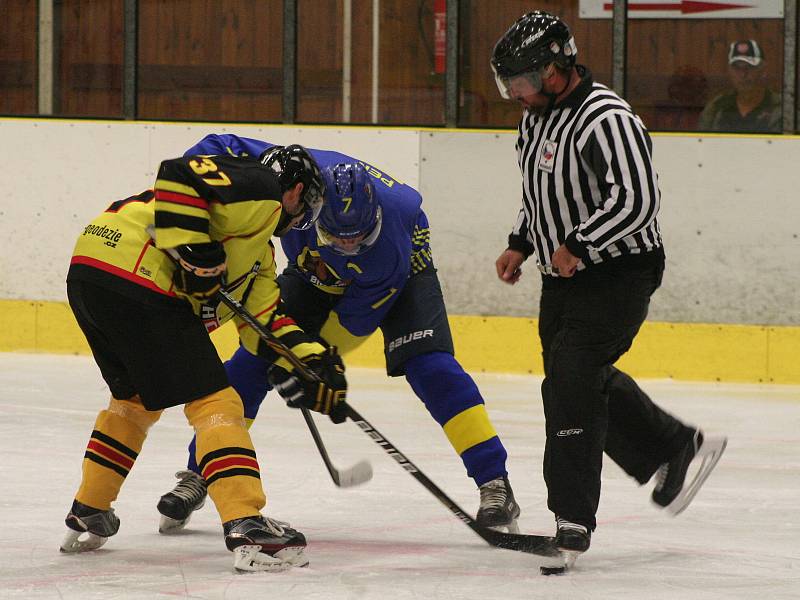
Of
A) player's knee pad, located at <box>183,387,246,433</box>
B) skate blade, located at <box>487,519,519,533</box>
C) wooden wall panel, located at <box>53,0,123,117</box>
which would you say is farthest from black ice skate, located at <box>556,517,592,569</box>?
wooden wall panel, located at <box>53,0,123,117</box>

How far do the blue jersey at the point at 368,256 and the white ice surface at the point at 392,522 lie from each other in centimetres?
50

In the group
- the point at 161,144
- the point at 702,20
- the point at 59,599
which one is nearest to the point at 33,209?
the point at 161,144

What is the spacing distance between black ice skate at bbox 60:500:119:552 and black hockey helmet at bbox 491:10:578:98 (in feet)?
3.95

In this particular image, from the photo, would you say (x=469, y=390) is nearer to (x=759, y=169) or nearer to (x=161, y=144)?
(x=759, y=169)

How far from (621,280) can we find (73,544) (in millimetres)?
1241

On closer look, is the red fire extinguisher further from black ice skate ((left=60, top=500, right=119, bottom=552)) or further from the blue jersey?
black ice skate ((left=60, top=500, right=119, bottom=552))

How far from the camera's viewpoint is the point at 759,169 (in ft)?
20.0

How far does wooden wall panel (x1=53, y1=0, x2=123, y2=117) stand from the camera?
707cm

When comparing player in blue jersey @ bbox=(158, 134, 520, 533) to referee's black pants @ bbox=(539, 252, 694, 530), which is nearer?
referee's black pants @ bbox=(539, 252, 694, 530)

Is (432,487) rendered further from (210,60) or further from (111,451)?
(210,60)

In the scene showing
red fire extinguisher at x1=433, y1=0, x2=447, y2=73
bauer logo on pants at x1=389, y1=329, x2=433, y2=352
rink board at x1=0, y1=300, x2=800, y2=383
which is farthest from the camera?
red fire extinguisher at x1=433, y1=0, x2=447, y2=73

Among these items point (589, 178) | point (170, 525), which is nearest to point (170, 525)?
point (170, 525)

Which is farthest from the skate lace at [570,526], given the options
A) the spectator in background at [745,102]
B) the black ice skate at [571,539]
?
the spectator in background at [745,102]

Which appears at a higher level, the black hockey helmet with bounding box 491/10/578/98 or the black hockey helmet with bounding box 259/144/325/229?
the black hockey helmet with bounding box 491/10/578/98
